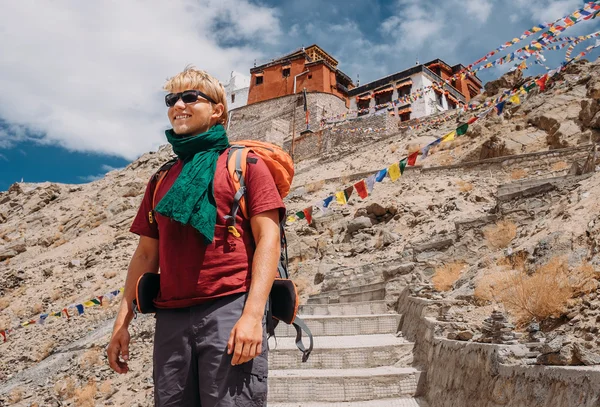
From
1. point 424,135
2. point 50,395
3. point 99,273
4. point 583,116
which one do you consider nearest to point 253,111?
point 424,135

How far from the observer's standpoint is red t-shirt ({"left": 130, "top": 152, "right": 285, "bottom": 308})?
190 cm

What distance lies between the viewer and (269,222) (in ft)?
6.57

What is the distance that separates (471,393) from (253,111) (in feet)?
120

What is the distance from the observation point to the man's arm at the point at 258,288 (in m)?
1.75

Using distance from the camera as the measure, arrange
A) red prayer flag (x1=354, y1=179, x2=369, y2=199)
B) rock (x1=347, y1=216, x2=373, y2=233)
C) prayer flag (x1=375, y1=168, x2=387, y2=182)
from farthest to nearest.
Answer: rock (x1=347, y1=216, x2=373, y2=233) → red prayer flag (x1=354, y1=179, x2=369, y2=199) → prayer flag (x1=375, y1=168, x2=387, y2=182)

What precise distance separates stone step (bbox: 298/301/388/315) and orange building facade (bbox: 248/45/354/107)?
29954 millimetres

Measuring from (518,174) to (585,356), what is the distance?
12752 mm

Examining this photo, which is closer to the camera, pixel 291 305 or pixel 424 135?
pixel 291 305

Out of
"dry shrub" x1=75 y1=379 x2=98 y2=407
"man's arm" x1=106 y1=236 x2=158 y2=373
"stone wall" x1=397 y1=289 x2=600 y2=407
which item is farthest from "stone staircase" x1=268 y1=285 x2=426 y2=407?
"dry shrub" x1=75 y1=379 x2=98 y2=407

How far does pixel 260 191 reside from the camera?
2.02m

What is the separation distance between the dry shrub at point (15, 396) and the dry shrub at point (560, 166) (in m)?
14.0

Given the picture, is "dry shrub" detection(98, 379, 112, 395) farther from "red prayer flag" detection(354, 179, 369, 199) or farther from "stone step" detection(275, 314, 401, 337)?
"red prayer flag" detection(354, 179, 369, 199)

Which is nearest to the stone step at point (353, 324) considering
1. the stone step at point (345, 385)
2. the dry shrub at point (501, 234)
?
the stone step at point (345, 385)

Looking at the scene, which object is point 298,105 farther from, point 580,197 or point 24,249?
point 580,197
